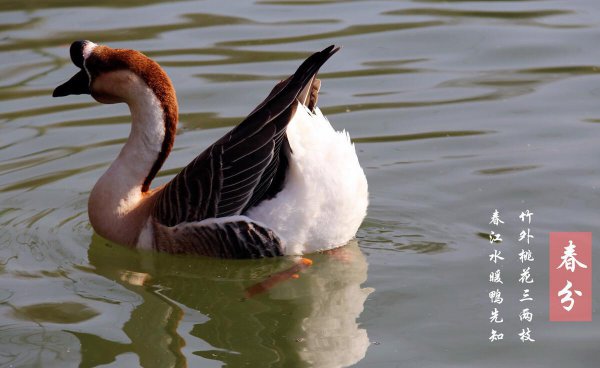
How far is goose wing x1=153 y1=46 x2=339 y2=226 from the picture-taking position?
6.68 metres

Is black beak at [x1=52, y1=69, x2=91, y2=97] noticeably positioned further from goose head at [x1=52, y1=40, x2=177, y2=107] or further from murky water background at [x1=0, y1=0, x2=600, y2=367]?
murky water background at [x1=0, y1=0, x2=600, y2=367]

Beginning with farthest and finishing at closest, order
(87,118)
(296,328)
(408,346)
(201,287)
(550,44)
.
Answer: (550,44), (87,118), (201,287), (296,328), (408,346)

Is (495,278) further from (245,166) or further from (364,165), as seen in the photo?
(364,165)

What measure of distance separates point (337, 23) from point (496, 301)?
18.1ft

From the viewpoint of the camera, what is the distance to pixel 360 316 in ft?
20.4

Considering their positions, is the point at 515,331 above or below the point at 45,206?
below

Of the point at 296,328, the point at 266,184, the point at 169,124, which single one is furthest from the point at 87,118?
the point at 296,328

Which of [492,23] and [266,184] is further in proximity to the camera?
[492,23]

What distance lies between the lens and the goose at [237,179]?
6719 mm

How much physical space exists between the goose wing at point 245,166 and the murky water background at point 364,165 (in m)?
0.41

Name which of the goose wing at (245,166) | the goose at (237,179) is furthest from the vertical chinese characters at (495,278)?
the goose wing at (245,166)

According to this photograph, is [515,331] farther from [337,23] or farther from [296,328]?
[337,23]

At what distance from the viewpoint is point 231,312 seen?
6406 mm

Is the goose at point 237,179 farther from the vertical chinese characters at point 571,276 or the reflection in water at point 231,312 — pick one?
the vertical chinese characters at point 571,276
